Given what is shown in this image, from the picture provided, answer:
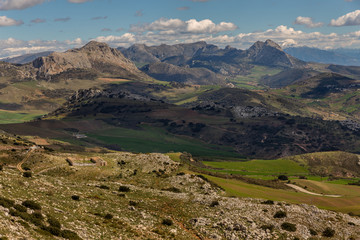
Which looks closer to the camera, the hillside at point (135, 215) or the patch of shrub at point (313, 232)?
the hillside at point (135, 215)

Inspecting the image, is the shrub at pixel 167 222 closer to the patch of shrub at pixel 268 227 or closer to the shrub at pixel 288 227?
the patch of shrub at pixel 268 227

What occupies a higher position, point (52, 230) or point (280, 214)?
point (52, 230)

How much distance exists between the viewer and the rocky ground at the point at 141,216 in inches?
1457

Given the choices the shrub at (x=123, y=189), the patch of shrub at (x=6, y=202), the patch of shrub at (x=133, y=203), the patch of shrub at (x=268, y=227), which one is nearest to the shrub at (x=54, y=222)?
the patch of shrub at (x=6, y=202)

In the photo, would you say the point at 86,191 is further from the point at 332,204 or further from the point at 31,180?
the point at 332,204

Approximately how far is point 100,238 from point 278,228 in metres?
32.9

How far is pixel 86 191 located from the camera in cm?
5850

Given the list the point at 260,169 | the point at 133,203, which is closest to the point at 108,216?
the point at 133,203

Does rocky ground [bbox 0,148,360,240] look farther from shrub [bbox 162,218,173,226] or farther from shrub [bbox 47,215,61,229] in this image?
shrub [bbox 162,218,173,226]

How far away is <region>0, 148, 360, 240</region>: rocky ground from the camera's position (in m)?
37.0

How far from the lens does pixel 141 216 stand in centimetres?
5072

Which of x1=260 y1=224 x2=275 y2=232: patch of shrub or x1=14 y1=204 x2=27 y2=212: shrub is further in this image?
x1=260 y1=224 x2=275 y2=232: patch of shrub

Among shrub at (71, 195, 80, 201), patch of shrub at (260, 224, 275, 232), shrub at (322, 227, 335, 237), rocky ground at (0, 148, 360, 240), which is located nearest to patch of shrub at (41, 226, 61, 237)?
rocky ground at (0, 148, 360, 240)

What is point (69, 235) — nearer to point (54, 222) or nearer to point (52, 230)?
point (52, 230)
